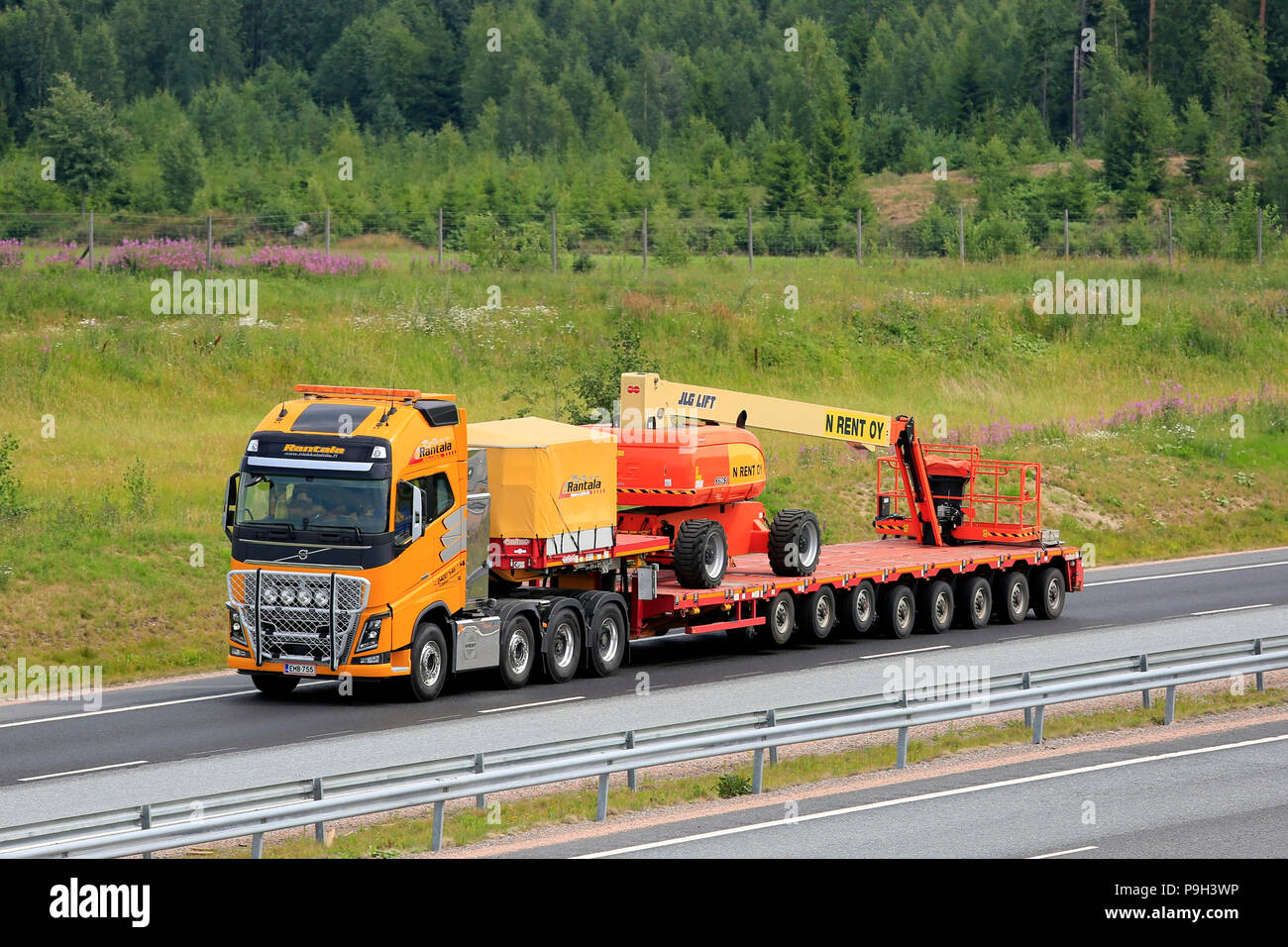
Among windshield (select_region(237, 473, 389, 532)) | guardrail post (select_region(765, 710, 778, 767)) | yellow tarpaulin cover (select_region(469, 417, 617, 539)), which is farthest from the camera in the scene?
yellow tarpaulin cover (select_region(469, 417, 617, 539))

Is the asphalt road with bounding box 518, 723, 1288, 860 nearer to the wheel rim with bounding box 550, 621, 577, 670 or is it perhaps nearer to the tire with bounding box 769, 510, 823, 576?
the wheel rim with bounding box 550, 621, 577, 670

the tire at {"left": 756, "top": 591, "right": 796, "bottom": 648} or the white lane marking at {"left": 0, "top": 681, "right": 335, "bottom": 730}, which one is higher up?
the tire at {"left": 756, "top": 591, "right": 796, "bottom": 648}

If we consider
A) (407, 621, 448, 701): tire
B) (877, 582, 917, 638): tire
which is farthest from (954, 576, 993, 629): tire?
(407, 621, 448, 701): tire

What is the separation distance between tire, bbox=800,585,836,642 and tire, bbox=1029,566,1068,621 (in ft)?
14.3

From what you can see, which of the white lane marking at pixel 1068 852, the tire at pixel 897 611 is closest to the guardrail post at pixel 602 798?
the white lane marking at pixel 1068 852

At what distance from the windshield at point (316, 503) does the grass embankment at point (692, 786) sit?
498 centimetres

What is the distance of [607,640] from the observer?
22.4m

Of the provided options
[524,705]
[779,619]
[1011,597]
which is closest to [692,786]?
[524,705]

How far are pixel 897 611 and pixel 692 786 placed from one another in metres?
10.2

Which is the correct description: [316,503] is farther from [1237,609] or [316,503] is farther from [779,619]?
[1237,609]

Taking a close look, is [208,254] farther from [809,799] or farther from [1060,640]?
[809,799]

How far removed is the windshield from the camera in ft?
65.2

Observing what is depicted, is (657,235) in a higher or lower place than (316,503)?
higher
